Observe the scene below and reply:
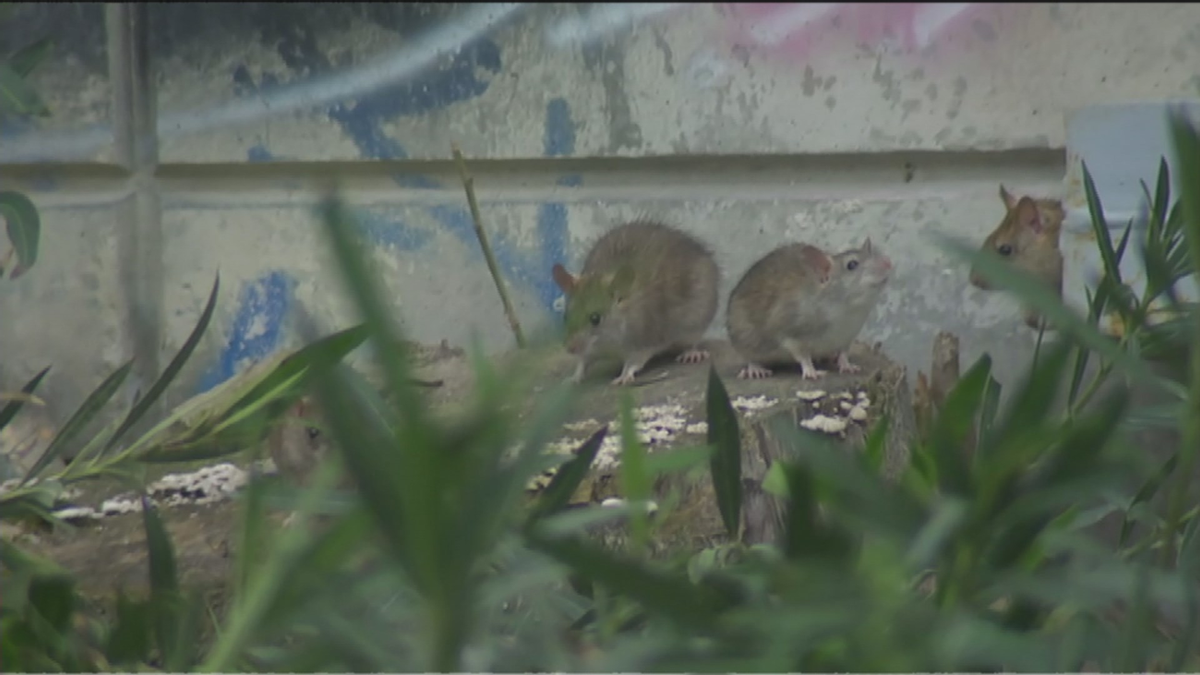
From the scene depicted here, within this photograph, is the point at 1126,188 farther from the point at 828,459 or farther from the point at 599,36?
the point at 828,459

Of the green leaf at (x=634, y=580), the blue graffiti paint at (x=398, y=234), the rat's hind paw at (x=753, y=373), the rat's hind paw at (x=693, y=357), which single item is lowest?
the rat's hind paw at (x=693, y=357)

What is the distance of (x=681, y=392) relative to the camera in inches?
62.1

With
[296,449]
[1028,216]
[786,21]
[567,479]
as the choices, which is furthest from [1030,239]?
[567,479]

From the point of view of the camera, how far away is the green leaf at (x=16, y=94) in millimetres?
1118

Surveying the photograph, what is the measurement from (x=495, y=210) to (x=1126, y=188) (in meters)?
0.93

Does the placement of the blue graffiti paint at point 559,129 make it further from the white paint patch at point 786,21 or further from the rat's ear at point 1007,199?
the rat's ear at point 1007,199

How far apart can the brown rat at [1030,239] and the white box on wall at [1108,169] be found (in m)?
0.14

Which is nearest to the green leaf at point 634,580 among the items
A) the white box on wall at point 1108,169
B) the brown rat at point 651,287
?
the white box on wall at point 1108,169

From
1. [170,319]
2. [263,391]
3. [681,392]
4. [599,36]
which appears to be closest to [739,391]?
[681,392]

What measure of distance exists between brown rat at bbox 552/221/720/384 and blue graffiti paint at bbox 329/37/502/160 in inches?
12.8

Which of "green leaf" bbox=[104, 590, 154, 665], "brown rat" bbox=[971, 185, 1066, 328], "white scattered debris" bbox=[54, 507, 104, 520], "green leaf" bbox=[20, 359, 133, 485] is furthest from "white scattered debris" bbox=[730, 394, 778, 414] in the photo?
"green leaf" bbox=[104, 590, 154, 665]

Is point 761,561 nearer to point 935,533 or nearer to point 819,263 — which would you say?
point 935,533

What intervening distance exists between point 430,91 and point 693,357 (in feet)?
1.95

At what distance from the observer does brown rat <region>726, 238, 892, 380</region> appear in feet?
5.78
